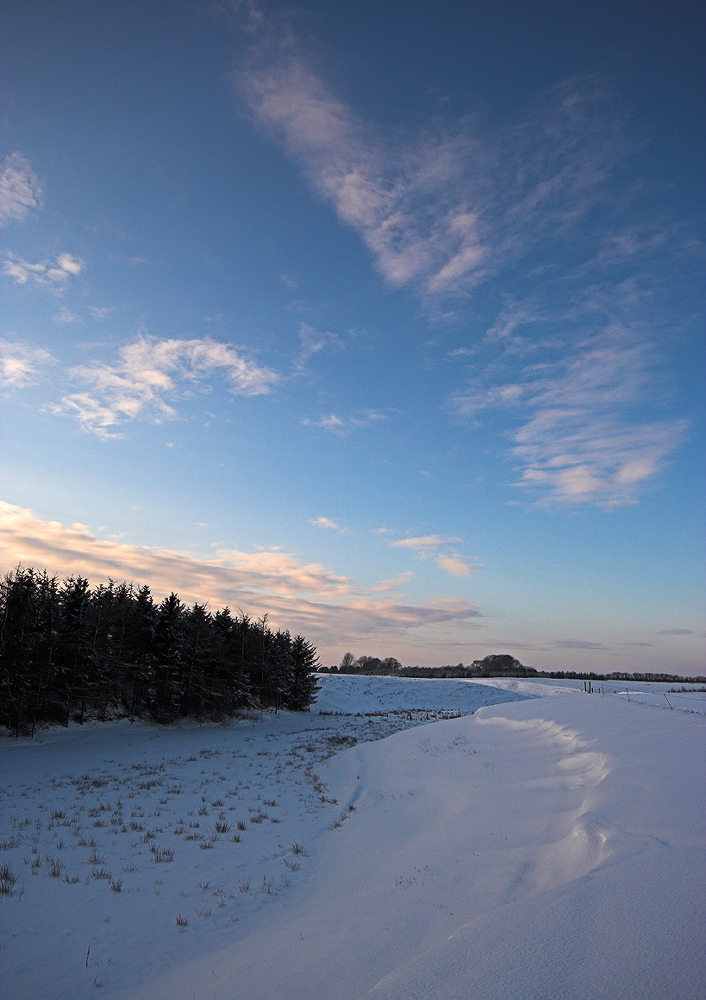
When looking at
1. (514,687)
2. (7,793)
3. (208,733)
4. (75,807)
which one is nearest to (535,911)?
(75,807)

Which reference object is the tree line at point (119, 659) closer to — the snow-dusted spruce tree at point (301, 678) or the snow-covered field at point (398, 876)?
the snow-dusted spruce tree at point (301, 678)

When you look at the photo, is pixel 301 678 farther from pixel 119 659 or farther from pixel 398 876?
pixel 398 876

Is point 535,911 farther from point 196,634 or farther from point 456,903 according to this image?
point 196,634

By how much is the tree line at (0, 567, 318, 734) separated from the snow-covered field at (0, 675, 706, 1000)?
36.7 feet

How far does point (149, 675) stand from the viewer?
31.3 m

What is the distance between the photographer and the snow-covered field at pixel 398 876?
3461 millimetres

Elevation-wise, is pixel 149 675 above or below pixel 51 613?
below

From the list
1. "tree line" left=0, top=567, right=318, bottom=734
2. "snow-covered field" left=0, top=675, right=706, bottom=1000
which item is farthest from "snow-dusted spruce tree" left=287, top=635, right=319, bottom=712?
"snow-covered field" left=0, top=675, right=706, bottom=1000

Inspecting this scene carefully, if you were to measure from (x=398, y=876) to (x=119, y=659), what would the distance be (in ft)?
90.0

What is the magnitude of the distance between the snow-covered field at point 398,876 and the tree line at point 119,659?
11.2 meters

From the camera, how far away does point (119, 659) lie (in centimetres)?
2930

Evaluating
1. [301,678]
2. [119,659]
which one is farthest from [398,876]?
[301,678]

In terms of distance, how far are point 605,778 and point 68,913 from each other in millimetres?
8150

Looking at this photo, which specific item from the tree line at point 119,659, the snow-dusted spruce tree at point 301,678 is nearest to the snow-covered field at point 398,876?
the tree line at point 119,659
